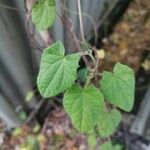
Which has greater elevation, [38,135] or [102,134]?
[102,134]

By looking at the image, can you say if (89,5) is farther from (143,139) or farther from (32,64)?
(143,139)

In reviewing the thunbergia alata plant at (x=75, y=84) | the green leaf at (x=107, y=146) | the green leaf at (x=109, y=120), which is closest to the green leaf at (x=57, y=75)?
the thunbergia alata plant at (x=75, y=84)

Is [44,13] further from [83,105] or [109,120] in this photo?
[109,120]

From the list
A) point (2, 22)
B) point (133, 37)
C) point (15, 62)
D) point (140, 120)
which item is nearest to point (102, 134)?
point (140, 120)

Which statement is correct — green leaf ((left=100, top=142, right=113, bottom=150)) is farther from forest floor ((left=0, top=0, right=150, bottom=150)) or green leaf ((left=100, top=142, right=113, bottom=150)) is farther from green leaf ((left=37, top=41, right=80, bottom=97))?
green leaf ((left=37, top=41, right=80, bottom=97))

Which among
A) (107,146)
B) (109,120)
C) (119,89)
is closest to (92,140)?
(107,146)
